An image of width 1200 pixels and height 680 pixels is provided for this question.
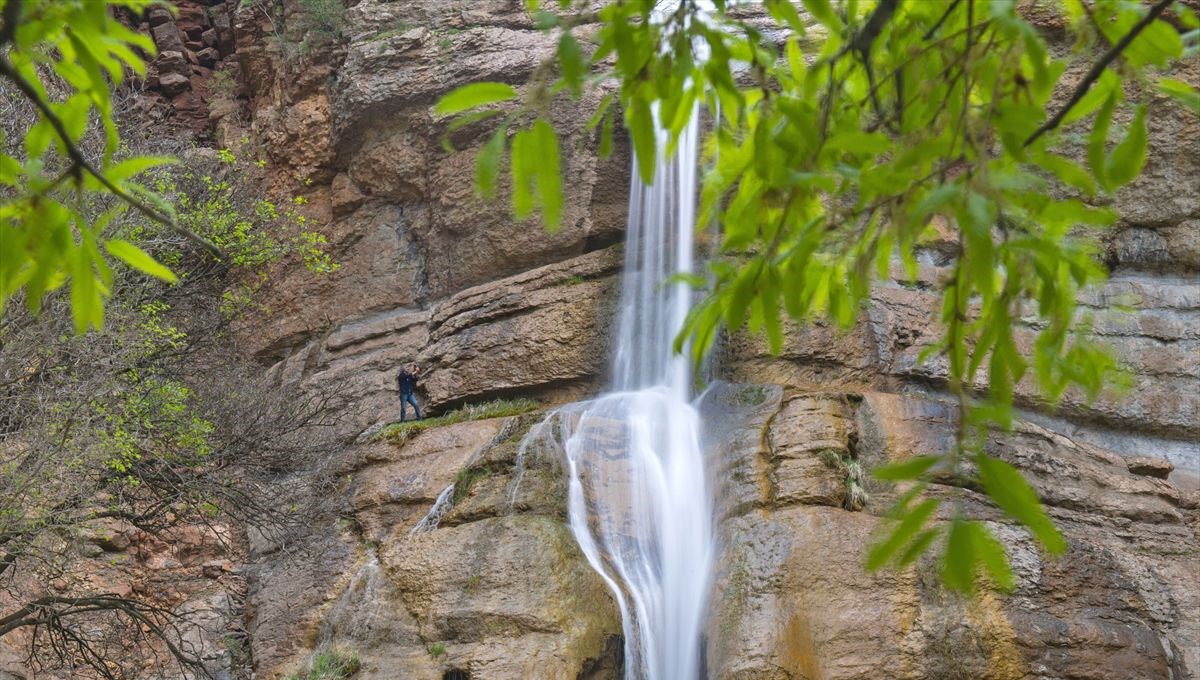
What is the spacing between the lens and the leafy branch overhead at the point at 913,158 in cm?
196

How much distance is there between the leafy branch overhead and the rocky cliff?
7.30 metres

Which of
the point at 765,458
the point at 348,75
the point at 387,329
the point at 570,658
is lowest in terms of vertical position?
the point at 570,658

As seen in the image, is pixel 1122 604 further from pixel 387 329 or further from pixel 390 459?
pixel 387 329

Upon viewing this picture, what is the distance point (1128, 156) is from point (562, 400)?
13453 mm

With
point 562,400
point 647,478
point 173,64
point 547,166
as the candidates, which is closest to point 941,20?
point 547,166

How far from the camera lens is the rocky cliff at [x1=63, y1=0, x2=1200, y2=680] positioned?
977 centimetres

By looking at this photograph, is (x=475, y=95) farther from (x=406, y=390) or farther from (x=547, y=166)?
(x=406, y=390)

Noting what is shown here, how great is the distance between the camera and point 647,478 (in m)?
12.2

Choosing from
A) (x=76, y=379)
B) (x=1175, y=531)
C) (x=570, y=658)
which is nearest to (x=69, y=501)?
(x=76, y=379)

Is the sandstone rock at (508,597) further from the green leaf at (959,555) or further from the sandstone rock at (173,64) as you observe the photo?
the sandstone rock at (173,64)

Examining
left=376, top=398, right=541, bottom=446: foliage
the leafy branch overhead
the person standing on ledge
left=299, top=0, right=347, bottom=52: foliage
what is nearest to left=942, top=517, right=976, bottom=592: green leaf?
the leafy branch overhead

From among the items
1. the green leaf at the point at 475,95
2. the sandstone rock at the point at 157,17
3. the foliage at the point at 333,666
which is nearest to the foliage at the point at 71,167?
the green leaf at the point at 475,95

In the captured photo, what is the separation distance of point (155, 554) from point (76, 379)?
5.26 m

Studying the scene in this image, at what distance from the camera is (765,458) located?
37.0 feet
